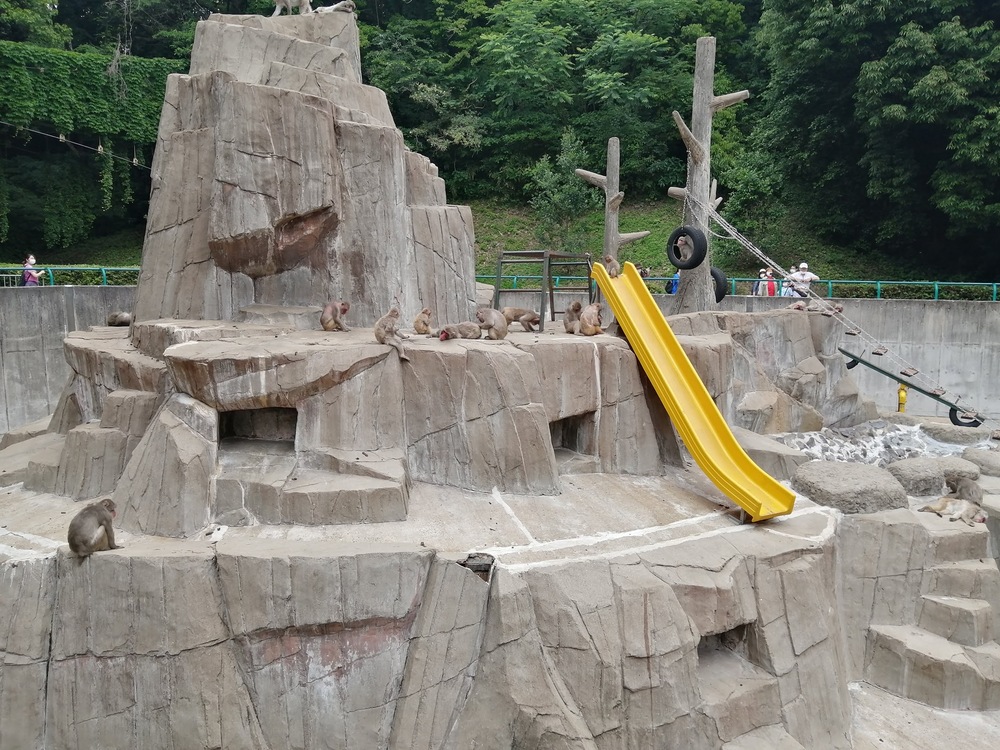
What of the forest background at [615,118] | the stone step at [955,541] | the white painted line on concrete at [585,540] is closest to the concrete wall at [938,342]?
the forest background at [615,118]

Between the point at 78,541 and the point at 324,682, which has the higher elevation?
the point at 78,541

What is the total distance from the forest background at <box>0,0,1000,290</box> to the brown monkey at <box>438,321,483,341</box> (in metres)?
16.2

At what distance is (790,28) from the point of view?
80.6 feet

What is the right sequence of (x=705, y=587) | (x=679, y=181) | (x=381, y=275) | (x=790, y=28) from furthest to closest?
(x=679, y=181)
(x=790, y=28)
(x=381, y=275)
(x=705, y=587)

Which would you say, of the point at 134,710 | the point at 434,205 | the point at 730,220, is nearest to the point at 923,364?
the point at 730,220

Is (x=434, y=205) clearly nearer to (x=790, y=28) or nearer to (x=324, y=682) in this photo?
(x=324, y=682)

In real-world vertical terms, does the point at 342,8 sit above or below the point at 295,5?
below

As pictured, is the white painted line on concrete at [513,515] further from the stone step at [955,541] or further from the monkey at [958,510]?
the monkey at [958,510]

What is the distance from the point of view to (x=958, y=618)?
10.8 m

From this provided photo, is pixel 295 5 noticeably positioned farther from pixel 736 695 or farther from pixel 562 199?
pixel 736 695

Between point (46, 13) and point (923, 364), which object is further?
point (46, 13)

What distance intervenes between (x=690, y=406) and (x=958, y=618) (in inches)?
181

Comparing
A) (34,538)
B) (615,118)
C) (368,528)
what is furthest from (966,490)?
(615,118)

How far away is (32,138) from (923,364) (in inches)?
1148
